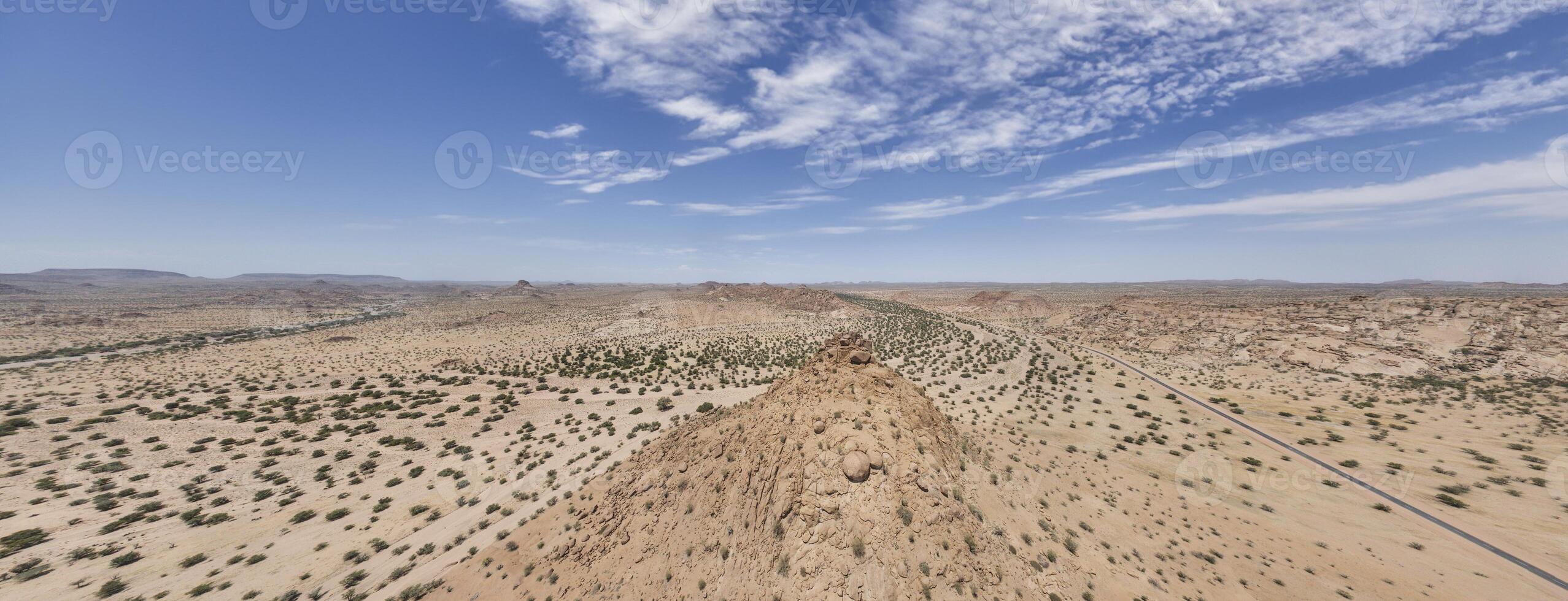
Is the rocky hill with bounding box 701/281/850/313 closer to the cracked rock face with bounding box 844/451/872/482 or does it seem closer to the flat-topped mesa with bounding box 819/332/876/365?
Answer: the flat-topped mesa with bounding box 819/332/876/365

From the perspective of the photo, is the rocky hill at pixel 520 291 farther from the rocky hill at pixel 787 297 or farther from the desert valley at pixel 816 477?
the desert valley at pixel 816 477

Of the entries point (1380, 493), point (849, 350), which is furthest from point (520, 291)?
point (1380, 493)

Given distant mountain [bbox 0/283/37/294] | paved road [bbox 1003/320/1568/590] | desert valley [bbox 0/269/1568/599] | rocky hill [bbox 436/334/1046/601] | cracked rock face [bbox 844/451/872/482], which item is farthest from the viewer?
distant mountain [bbox 0/283/37/294]

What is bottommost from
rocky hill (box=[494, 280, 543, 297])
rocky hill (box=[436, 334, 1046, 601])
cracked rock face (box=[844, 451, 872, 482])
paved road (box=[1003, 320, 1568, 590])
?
paved road (box=[1003, 320, 1568, 590])

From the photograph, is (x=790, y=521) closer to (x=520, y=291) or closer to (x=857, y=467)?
(x=857, y=467)

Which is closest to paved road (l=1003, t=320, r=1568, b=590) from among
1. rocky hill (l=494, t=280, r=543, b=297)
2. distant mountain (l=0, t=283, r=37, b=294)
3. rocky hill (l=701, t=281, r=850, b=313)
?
rocky hill (l=701, t=281, r=850, b=313)

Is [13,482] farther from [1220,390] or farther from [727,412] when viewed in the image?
[1220,390]
